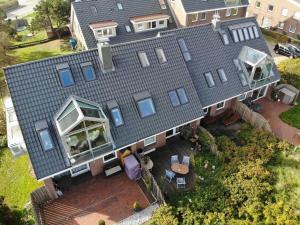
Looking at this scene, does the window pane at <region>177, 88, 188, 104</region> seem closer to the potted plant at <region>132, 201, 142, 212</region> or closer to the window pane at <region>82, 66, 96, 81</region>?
the window pane at <region>82, 66, 96, 81</region>

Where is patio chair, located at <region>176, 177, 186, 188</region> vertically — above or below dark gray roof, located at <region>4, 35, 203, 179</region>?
below

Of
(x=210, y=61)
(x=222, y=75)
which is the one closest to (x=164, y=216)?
(x=222, y=75)

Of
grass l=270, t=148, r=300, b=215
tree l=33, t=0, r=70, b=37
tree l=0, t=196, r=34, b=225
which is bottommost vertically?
grass l=270, t=148, r=300, b=215

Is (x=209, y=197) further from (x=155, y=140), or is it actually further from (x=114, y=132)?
(x=114, y=132)

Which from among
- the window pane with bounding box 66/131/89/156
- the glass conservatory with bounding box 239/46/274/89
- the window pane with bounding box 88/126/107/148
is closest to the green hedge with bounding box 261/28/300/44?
the glass conservatory with bounding box 239/46/274/89

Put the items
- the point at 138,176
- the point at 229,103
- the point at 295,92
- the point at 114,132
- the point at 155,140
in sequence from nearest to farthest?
the point at 114,132
the point at 138,176
the point at 155,140
the point at 229,103
the point at 295,92

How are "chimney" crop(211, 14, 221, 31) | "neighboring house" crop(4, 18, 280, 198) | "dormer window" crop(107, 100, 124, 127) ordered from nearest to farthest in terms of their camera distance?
"neighboring house" crop(4, 18, 280, 198)
"dormer window" crop(107, 100, 124, 127)
"chimney" crop(211, 14, 221, 31)

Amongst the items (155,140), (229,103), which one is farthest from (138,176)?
(229,103)
